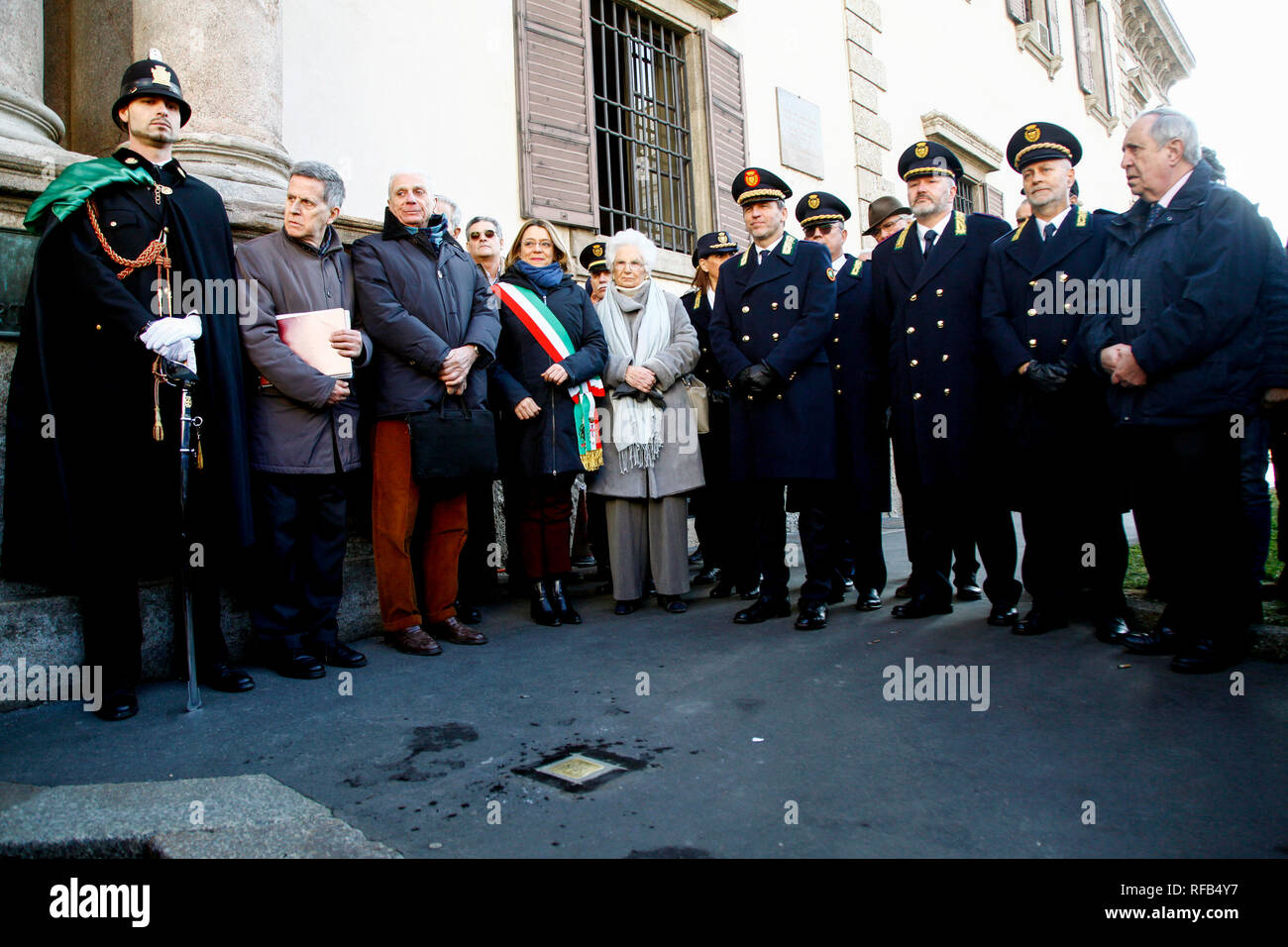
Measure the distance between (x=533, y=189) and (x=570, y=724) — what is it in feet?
17.3

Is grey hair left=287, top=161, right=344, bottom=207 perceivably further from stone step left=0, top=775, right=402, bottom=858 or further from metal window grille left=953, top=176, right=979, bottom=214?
metal window grille left=953, top=176, right=979, bottom=214

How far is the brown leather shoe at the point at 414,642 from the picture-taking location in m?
4.03

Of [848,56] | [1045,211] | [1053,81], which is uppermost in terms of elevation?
[1053,81]

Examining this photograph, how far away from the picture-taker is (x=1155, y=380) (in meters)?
3.47

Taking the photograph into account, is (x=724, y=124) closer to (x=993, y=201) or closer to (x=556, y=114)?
(x=556, y=114)

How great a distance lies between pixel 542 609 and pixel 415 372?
1.31 metres

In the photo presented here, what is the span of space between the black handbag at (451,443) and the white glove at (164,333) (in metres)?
1.03

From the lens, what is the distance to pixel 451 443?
4137 mm

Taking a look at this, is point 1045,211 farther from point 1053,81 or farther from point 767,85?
point 1053,81

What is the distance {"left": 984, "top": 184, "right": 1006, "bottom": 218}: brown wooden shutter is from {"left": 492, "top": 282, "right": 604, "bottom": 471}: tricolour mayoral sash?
11606mm

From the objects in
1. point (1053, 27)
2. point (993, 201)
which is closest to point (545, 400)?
point (993, 201)

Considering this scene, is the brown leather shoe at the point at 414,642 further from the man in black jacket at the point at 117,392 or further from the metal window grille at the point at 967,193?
the metal window grille at the point at 967,193

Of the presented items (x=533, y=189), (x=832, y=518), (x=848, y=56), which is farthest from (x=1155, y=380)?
(x=848, y=56)

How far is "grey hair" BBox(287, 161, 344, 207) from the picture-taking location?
12.9ft
